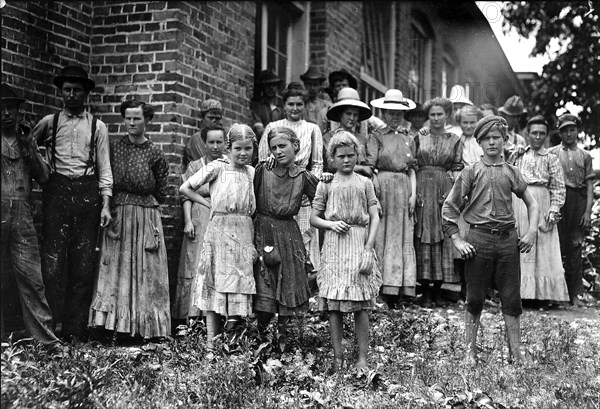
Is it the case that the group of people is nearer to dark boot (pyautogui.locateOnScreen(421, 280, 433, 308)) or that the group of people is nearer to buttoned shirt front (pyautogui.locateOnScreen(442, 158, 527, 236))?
buttoned shirt front (pyautogui.locateOnScreen(442, 158, 527, 236))

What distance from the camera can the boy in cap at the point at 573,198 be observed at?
8.42 meters

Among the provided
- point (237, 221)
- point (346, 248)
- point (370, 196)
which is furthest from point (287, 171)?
point (346, 248)

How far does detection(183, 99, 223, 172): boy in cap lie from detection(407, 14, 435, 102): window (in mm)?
7059

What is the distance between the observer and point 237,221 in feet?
17.3

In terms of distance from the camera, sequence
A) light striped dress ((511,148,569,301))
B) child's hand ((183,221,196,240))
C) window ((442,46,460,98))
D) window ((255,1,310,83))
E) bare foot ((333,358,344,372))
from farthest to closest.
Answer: window ((442,46,460,98)) < window ((255,1,310,83)) < light striped dress ((511,148,569,301)) < child's hand ((183,221,196,240)) < bare foot ((333,358,344,372))

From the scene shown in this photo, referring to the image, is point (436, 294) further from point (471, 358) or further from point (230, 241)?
point (230, 241)

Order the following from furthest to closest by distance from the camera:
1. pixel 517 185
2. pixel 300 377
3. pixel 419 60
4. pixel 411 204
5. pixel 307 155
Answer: pixel 419 60 < pixel 411 204 < pixel 307 155 < pixel 517 185 < pixel 300 377

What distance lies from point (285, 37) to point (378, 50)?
133 inches

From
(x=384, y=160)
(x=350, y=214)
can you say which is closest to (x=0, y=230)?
(x=350, y=214)

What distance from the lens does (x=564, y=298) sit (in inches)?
316

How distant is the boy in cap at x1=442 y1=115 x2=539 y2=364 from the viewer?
523cm

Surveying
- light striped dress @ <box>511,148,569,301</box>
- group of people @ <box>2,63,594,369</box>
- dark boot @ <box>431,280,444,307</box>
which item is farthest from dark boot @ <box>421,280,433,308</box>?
light striped dress @ <box>511,148,569,301</box>

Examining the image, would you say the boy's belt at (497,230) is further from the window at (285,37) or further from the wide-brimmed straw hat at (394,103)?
the window at (285,37)

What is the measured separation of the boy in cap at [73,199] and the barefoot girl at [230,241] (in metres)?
1.00
